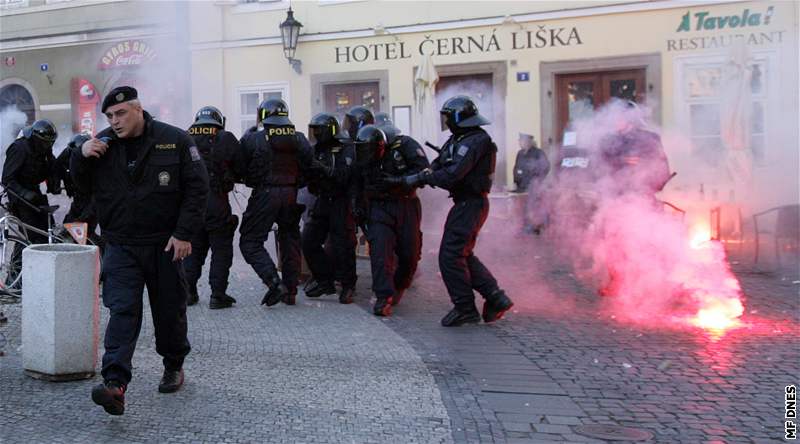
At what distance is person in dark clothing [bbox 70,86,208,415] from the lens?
171 inches

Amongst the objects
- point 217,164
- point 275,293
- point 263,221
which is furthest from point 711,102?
point 217,164

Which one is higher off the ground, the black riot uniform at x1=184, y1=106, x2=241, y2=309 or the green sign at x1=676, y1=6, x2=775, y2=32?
the green sign at x1=676, y1=6, x2=775, y2=32

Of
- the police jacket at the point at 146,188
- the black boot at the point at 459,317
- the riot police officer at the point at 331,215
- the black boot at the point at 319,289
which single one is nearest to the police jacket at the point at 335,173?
the riot police officer at the point at 331,215

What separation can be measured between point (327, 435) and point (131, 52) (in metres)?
15.7

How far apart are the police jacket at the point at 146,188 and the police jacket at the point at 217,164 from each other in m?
2.61

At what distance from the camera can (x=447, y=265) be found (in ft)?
21.4

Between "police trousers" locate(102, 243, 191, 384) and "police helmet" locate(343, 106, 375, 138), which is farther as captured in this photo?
"police helmet" locate(343, 106, 375, 138)

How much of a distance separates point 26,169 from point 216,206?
6.56 ft

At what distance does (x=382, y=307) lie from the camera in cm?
705

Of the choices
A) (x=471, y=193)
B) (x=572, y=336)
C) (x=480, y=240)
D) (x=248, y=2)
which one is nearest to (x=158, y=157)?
(x=471, y=193)

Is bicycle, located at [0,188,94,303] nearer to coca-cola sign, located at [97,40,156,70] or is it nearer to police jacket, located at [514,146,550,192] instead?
police jacket, located at [514,146,550,192]

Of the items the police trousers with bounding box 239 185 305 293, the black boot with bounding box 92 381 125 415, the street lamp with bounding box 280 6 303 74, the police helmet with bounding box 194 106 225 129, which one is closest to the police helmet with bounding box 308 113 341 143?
the police trousers with bounding box 239 185 305 293

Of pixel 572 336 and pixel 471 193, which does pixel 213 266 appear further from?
pixel 572 336

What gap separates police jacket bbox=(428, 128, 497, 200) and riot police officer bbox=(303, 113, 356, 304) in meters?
1.31
